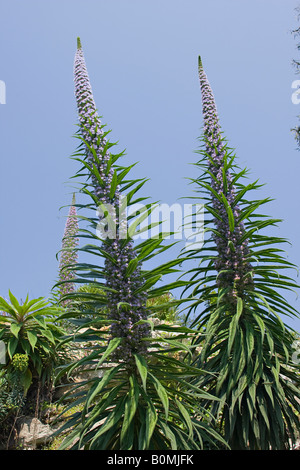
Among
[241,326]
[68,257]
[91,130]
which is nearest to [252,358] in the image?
[241,326]

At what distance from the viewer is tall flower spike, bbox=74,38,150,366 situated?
3.33 m

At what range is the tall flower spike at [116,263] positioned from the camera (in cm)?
333

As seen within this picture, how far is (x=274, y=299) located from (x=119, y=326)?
1.79 meters

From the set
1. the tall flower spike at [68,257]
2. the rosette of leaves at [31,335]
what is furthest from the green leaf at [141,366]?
the tall flower spike at [68,257]

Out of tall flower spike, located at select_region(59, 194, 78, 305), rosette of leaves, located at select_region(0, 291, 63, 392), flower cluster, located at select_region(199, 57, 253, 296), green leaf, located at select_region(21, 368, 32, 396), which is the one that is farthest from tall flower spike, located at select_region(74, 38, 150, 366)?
tall flower spike, located at select_region(59, 194, 78, 305)

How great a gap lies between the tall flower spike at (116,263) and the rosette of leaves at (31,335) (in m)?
2.08

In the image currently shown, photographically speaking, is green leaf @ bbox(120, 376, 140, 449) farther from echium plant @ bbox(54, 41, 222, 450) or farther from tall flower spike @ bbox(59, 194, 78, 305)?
tall flower spike @ bbox(59, 194, 78, 305)

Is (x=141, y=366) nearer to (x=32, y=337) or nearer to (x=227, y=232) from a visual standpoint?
(x=227, y=232)

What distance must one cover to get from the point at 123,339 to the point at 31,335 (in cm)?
248

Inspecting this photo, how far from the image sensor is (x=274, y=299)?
13.7ft

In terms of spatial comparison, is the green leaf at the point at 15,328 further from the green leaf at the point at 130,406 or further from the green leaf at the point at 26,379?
the green leaf at the point at 130,406

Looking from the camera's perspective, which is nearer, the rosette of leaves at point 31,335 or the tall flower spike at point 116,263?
the tall flower spike at point 116,263
